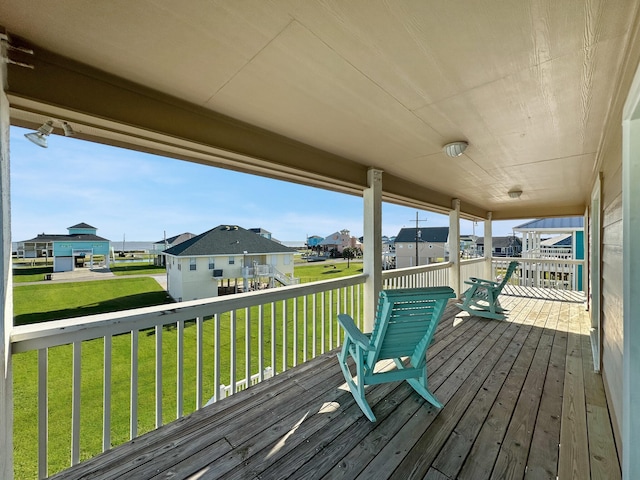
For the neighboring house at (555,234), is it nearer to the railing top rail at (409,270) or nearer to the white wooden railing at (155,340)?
the railing top rail at (409,270)

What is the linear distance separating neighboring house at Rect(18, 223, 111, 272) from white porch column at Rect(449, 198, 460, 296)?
6.39m

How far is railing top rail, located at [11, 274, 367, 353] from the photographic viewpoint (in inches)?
57.5

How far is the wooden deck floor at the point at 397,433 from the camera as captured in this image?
1522 millimetres

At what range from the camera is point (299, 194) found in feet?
28.8

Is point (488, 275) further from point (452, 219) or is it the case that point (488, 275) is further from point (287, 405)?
point (287, 405)

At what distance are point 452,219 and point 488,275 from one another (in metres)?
2.77

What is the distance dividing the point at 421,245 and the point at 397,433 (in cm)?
2452

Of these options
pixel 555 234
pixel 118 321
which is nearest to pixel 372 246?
pixel 118 321

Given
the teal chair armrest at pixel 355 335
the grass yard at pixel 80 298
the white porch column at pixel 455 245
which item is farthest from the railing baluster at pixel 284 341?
the white porch column at pixel 455 245

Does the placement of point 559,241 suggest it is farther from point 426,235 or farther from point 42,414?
point 42,414

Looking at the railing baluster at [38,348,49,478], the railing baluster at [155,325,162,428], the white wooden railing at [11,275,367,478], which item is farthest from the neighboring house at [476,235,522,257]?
the railing baluster at [38,348,49,478]

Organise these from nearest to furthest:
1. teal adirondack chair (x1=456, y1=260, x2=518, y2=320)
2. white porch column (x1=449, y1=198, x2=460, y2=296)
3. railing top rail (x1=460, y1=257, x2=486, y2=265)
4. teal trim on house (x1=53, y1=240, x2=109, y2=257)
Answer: teal trim on house (x1=53, y1=240, x2=109, y2=257), teal adirondack chair (x1=456, y1=260, x2=518, y2=320), white porch column (x1=449, y1=198, x2=460, y2=296), railing top rail (x1=460, y1=257, x2=486, y2=265)

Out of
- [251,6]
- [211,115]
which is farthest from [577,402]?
[211,115]

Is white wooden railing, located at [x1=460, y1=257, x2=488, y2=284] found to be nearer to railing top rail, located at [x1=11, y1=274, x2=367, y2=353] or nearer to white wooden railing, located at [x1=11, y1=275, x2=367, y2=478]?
white wooden railing, located at [x1=11, y1=275, x2=367, y2=478]
